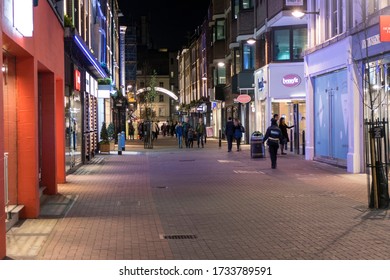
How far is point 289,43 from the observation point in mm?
35500

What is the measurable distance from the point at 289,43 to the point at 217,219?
25.1 m

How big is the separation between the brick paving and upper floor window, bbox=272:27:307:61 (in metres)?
15.4

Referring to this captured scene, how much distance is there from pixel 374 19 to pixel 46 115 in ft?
30.1

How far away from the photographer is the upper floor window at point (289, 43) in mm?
34938

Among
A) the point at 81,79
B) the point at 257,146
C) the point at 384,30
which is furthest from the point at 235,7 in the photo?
the point at 384,30

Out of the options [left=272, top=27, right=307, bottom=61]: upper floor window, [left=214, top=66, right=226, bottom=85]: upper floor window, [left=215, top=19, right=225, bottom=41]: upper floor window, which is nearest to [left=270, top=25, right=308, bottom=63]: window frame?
[left=272, top=27, right=307, bottom=61]: upper floor window

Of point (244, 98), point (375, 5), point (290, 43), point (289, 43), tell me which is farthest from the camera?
point (244, 98)

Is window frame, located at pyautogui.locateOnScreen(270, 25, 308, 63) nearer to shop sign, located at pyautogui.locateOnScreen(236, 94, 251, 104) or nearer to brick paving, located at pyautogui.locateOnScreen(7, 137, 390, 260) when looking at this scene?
shop sign, located at pyautogui.locateOnScreen(236, 94, 251, 104)

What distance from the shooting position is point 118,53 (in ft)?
218

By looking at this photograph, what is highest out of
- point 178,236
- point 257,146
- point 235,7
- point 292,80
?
point 235,7

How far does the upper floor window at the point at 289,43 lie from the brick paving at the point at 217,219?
15.4m

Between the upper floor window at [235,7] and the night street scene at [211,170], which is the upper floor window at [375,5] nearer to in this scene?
the night street scene at [211,170]

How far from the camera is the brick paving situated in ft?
28.9

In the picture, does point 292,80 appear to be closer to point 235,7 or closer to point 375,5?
point 235,7
